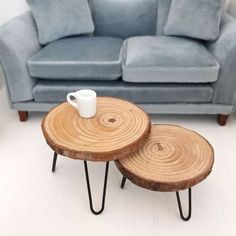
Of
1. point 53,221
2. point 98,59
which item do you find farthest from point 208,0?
point 53,221

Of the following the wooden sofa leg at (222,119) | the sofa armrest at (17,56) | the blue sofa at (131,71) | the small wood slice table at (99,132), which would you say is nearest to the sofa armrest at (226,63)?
the blue sofa at (131,71)

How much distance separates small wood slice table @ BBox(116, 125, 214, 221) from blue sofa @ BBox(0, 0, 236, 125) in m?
0.50

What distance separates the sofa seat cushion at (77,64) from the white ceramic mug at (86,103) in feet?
1.64

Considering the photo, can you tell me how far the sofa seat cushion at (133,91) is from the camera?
1627 millimetres

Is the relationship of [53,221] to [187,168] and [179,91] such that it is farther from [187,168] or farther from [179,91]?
[179,91]

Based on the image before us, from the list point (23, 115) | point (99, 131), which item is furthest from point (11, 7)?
point (99, 131)

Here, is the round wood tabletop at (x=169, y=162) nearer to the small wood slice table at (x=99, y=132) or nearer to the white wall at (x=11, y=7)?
the small wood slice table at (x=99, y=132)

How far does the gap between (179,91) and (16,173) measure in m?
1.05

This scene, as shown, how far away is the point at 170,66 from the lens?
5.12 ft

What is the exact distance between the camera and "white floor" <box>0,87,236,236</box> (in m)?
1.10

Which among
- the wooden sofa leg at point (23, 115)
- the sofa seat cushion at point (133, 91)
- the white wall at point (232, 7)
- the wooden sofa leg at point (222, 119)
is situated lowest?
the wooden sofa leg at point (23, 115)

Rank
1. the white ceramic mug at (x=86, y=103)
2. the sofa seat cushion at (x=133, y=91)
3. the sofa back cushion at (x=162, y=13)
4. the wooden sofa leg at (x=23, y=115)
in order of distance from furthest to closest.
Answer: the sofa back cushion at (x=162, y=13)
the wooden sofa leg at (x=23, y=115)
the sofa seat cushion at (x=133, y=91)
the white ceramic mug at (x=86, y=103)

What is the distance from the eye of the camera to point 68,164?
144 centimetres

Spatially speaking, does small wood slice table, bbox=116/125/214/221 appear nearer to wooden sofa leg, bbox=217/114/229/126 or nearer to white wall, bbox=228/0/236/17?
wooden sofa leg, bbox=217/114/229/126
